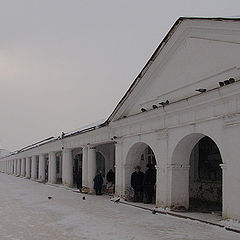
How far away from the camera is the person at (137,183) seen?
1459 centimetres

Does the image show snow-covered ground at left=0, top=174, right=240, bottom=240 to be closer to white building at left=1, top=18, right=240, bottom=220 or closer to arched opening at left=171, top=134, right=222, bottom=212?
white building at left=1, top=18, right=240, bottom=220

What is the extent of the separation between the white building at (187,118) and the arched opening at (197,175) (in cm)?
3

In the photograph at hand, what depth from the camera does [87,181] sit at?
19344mm

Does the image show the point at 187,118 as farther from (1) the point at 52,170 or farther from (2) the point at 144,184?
(1) the point at 52,170

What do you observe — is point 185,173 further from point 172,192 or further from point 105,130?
point 105,130

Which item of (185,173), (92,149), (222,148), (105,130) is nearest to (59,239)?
(222,148)

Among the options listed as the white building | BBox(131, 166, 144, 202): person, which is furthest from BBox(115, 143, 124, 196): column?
BBox(131, 166, 144, 202): person

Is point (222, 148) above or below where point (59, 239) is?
above

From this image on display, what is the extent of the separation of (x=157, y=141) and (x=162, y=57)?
265 centimetres

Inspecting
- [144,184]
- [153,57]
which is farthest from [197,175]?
[153,57]

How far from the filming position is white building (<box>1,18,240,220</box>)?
9156 mm

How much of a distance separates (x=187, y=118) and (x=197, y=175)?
5.14 meters

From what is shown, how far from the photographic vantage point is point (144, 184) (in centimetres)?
1410

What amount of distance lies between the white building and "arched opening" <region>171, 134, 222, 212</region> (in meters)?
0.03
